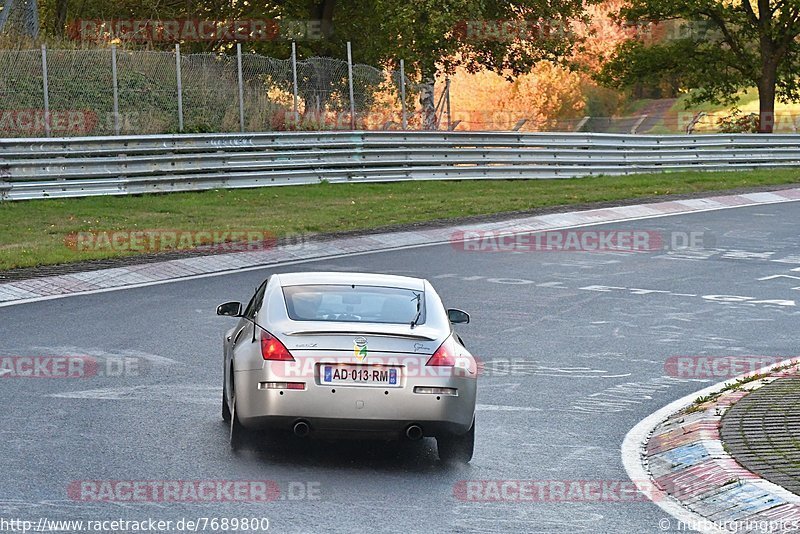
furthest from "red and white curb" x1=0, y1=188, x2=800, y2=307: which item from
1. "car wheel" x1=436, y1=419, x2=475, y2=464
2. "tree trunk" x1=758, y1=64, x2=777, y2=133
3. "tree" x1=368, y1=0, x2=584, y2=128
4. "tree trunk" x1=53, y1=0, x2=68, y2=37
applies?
"tree trunk" x1=53, y1=0, x2=68, y2=37

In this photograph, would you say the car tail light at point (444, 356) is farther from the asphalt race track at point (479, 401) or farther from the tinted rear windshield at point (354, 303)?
the asphalt race track at point (479, 401)

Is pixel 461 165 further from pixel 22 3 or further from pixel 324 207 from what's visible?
pixel 22 3

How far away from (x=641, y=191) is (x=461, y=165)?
4400 mm

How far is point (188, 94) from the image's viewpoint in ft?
94.8

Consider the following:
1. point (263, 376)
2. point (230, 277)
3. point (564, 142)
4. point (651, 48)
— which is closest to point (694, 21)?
point (651, 48)

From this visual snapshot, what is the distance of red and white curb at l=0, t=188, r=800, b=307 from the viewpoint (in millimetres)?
16328

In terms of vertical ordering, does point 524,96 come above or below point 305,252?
above

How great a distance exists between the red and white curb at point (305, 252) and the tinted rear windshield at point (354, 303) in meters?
7.23

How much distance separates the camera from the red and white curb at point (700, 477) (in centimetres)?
725

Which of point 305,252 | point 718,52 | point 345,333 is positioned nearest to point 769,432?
point 345,333

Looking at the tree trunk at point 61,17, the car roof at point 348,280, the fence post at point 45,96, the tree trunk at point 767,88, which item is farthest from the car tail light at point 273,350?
the tree trunk at point 767,88

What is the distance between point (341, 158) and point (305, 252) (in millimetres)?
9063

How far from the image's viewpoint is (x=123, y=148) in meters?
25.0

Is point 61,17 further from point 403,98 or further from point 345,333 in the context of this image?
point 345,333
